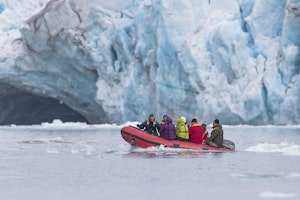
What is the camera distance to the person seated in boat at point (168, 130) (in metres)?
14.8

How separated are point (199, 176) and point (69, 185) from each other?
2.06m

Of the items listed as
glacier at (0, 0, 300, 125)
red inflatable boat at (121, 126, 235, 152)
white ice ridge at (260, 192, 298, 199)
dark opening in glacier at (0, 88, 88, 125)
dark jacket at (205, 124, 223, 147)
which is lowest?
white ice ridge at (260, 192, 298, 199)

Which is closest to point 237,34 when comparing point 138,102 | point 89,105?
point 138,102

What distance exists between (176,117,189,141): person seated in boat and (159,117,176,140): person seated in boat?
157mm

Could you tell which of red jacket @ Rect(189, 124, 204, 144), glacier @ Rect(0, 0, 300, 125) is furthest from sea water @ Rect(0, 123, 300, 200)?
glacier @ Rect(0, 0, 300, 125)

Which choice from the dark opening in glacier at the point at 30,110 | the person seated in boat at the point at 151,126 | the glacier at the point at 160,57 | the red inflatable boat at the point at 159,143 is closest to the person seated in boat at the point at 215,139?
the red inflatable boat at the point at 159,143

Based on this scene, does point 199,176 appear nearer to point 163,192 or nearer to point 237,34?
point 163,192

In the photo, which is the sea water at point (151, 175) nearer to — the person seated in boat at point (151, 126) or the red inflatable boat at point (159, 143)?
the red inflatable boat at point (159, 143)

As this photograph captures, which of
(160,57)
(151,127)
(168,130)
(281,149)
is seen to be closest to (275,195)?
(281,149)

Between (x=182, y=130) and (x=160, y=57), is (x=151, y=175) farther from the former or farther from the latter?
(x=160, y=57)

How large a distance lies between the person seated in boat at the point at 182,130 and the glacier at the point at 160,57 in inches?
467

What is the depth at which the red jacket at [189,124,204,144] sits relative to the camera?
14.9m

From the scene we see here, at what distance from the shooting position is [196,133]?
14992mm

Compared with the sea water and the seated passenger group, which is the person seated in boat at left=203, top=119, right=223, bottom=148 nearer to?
the seated passenger group
